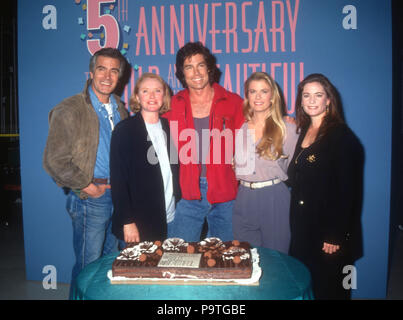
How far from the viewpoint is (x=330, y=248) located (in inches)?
87.4

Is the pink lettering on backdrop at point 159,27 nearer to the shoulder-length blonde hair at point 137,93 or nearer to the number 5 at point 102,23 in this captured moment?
the number 5 at point 102,23

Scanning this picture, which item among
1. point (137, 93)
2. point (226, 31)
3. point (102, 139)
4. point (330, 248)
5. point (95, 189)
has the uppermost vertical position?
point (226, 31)

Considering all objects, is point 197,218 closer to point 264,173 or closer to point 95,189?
point 264,173

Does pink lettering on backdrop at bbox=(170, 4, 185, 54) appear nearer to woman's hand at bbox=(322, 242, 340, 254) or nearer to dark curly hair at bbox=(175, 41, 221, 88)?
dark curly hair at bbox=(175, 41, 221, 88)

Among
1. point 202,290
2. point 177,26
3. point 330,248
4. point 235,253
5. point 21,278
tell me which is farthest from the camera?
point 21,278

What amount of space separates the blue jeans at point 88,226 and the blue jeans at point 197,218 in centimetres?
56

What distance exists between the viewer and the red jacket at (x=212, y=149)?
2582mm

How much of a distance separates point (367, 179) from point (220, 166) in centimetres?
158

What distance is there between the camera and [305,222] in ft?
7.60

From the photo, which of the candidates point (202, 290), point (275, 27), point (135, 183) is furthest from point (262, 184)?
point (275, 27)

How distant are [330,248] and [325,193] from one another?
1.20 ft

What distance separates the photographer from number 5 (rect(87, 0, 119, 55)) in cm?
337

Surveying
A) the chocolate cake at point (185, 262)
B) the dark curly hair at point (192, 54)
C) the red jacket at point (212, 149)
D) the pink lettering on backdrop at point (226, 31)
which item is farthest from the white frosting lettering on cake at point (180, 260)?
the pink lettering on backdrop at point (226, 31)

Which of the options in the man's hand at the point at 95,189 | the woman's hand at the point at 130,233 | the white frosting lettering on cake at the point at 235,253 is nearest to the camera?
the white frosting lettering on cake at the point at 235,253
